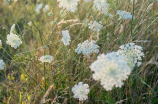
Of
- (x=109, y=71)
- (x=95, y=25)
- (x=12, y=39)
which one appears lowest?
(x=109, y=71)

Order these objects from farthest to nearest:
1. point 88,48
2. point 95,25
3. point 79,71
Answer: point 79,71
point 95,25
point 88,48

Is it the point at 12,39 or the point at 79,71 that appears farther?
the point at 79,71

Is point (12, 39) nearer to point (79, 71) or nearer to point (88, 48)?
point (88, 48)

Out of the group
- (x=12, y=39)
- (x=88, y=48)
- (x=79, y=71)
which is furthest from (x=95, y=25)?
(x=12, y=39)

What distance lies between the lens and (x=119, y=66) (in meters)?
1.02

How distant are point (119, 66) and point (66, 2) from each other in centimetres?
83

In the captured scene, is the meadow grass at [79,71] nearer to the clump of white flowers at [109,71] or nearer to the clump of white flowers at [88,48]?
the clump of white flowers at [88,48]

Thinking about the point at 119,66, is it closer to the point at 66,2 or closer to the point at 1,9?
the point at 66,2

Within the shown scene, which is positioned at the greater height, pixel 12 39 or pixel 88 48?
pixel 12 39

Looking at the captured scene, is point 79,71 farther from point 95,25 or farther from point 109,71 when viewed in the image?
point 109,71

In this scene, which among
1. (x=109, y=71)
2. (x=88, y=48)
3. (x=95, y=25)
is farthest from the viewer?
(x=95, y=25)

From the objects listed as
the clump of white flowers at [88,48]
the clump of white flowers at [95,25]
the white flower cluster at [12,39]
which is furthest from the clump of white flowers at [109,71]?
the white flower cluster at [12,39]

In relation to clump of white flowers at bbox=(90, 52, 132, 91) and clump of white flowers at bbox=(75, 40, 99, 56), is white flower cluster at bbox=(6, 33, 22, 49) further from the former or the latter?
clump of white flowers at bbox=(90, 52, 132, 91)

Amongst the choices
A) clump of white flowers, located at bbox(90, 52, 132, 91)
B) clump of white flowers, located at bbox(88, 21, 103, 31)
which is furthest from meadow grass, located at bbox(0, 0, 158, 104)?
clump of white flowers, located at bbox(90, 52, 132, 91)
